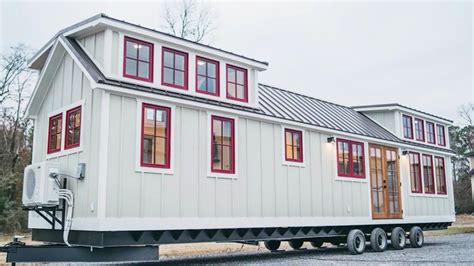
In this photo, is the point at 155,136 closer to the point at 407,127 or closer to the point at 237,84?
the point at 237,84

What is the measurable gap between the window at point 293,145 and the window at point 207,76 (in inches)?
108

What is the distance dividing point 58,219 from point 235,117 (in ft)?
15.7

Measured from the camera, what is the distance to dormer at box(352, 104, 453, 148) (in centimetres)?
1897

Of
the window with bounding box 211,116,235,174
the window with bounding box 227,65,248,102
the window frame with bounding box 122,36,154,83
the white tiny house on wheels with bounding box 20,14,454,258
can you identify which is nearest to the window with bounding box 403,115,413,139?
the white tiny house on wheels with bounding box 20,14,454,258

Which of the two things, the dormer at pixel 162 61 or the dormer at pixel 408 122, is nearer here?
the dormer at pixel 162 61

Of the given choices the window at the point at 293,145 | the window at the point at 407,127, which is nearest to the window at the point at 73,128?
the window at the point at 293,145

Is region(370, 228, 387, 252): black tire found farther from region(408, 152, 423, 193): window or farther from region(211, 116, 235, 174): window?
region(211, 116, 235, 174): window

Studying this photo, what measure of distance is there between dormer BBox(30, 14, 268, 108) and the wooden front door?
578 centimetres

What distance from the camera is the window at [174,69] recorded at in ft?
37.0

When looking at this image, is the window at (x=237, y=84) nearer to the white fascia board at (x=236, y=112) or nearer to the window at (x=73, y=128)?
the white fascia board at (x=236, y=112)

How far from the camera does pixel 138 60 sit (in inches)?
427

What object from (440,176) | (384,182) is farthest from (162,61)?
(440,176)

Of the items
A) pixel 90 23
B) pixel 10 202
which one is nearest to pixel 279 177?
pixel 90 23

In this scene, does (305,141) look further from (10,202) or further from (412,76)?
(412,76)
